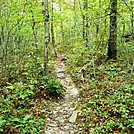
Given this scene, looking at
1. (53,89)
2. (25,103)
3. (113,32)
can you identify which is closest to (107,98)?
(53,89)

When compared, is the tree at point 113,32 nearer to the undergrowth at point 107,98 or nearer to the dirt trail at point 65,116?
the undergrowth at point 107,98

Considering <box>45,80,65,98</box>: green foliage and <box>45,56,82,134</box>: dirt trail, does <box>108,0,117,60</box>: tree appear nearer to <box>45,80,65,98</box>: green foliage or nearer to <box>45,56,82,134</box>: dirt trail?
<box>45,56,82,134</box>: dirt trail

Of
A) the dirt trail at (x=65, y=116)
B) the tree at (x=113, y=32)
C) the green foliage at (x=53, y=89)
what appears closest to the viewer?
the dirt trail at (x=65, y=116)

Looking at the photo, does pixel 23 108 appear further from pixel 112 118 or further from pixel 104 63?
pixel 104 63

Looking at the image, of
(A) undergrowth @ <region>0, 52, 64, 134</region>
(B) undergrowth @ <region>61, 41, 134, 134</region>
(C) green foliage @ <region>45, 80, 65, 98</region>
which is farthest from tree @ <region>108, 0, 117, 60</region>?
(C) green foliage @ <region>45, 80, 65, 98</region>

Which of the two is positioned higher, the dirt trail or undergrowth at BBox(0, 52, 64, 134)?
undergrowth at BBox(0, 52, 64, 134)

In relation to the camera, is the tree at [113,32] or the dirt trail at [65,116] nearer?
the dirt trail at [65,116]

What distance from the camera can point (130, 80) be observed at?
8.60 meters

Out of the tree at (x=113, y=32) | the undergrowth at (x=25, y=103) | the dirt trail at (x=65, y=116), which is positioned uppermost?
the tree at (x=113, y=32)

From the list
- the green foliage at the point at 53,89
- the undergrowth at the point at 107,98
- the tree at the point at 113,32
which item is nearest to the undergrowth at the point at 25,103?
the green foliage at the point at 53,89

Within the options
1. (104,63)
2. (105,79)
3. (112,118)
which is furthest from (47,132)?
(104,63)

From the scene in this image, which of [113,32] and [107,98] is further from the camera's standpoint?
[113,32]

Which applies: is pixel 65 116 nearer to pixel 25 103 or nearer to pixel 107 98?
pixel 25 103

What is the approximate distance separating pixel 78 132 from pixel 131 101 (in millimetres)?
2281
